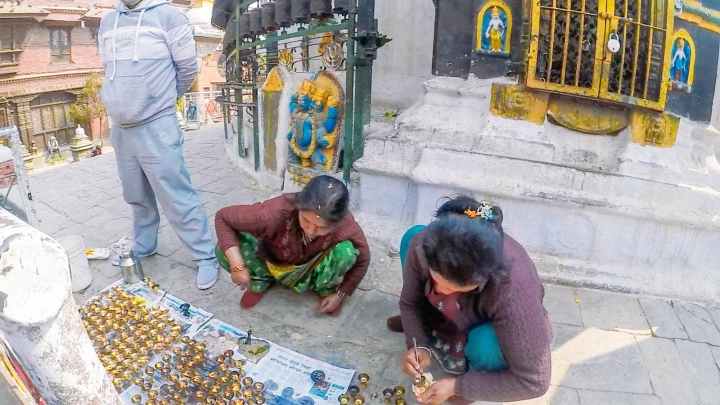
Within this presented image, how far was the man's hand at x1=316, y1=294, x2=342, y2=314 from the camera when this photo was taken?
2.95 m

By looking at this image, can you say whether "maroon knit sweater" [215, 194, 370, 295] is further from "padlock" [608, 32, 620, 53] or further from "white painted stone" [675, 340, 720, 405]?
"padlock" [608, 32, 620, 53]

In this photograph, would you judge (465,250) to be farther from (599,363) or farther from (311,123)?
(311,123)

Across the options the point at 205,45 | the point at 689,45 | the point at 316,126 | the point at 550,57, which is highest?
the point at 205,45

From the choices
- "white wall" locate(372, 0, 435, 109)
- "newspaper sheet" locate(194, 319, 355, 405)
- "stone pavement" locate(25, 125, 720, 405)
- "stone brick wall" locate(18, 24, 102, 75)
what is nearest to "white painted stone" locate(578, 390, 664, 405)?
"stone pavement" locate(25, 125, 720, 405)

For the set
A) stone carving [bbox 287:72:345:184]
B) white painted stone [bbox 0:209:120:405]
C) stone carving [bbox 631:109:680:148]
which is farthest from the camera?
stone carving [bbox 287:72:345:184]

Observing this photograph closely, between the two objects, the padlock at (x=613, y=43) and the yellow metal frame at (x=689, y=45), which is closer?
the padlock at (x=613, y=43)

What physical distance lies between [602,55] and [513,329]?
241 centimetres

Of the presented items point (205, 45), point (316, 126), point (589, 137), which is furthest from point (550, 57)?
point (205, 45)

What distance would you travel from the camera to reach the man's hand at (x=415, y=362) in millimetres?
2158

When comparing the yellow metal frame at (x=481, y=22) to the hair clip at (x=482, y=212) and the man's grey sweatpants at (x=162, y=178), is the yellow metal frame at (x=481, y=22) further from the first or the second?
the man's grey sweatpants at (x=162, y=178)

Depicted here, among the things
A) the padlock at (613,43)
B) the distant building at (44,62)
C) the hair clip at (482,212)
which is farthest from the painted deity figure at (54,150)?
the hair clip at (482,212)

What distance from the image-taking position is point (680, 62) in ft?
11.7

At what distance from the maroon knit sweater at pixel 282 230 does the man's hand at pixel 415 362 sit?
30.1 inches

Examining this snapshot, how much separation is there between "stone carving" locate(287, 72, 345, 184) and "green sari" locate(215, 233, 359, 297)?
56.7 inches
